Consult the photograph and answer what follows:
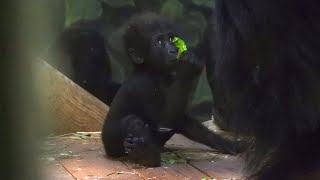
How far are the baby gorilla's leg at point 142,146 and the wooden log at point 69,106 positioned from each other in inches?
Answer: 29.4

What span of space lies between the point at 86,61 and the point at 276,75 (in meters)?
3.19

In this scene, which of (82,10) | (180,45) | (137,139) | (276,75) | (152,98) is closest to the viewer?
(276,75)

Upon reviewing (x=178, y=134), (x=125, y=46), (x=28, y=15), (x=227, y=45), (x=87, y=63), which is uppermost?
(x=28, y=15)

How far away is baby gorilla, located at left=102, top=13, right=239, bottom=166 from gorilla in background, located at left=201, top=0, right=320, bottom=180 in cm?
137

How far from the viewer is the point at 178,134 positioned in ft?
11.5

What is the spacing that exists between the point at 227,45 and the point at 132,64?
1.81 meters

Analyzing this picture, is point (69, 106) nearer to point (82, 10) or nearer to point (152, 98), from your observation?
point (152, 98)

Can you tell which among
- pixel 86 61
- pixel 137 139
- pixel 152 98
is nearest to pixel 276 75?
pixel 137 139

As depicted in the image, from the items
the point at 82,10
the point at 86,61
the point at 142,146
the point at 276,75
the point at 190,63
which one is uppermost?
the point at 276,75

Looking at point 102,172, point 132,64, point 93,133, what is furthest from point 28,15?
point 93,133

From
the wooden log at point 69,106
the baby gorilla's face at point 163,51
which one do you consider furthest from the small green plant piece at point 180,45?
the wooden log at point 69,106

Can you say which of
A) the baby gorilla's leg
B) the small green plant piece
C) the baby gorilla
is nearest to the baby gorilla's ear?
the baby gorilla

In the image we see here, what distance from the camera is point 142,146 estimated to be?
8.87ft

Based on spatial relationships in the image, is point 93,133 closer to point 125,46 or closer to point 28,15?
point 125,46
